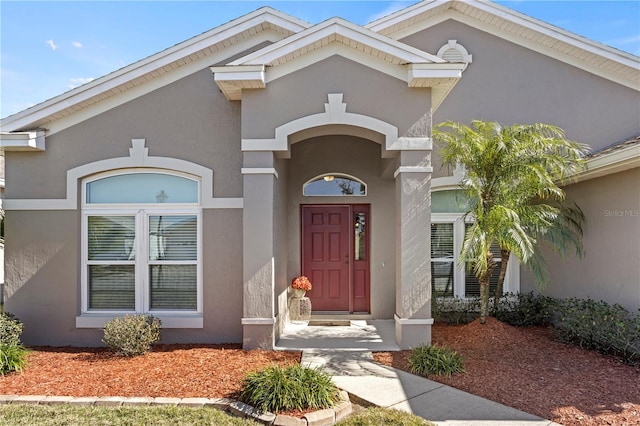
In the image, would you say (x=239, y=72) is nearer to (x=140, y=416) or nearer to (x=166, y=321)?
(x=166, y=321)

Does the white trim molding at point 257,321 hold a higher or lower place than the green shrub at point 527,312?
higher

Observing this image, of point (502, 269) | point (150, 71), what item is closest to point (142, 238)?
point (150, 71)

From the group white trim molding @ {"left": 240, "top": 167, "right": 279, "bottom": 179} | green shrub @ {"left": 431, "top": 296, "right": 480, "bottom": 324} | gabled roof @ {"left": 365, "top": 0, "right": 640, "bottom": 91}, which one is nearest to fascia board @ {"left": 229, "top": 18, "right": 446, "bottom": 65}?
white trim molding @ {"left": 240, "top": 167, "right": 279, "bottom": 179}

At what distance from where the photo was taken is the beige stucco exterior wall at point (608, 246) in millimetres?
6379

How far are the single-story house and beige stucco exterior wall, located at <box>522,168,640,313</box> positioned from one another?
29 mm

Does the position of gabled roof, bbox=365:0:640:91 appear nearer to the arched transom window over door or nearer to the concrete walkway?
the arched transom window over door

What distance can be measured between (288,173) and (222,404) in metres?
5.17

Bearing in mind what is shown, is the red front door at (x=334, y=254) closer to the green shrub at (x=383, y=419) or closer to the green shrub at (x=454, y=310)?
the green shrub at (x=454, y=310)

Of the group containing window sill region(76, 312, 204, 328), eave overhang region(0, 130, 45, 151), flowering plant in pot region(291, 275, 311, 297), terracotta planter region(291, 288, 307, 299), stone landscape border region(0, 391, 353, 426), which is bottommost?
stone landscape border region(0, 391, 353, 426)

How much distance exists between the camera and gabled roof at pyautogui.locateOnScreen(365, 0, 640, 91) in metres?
8.38

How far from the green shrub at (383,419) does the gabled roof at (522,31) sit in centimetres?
741

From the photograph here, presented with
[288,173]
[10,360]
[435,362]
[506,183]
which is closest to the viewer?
[435,362]

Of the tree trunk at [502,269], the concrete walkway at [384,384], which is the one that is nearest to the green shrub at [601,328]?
the tree trunk at [502,269]

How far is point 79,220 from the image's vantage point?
7.15 meters
